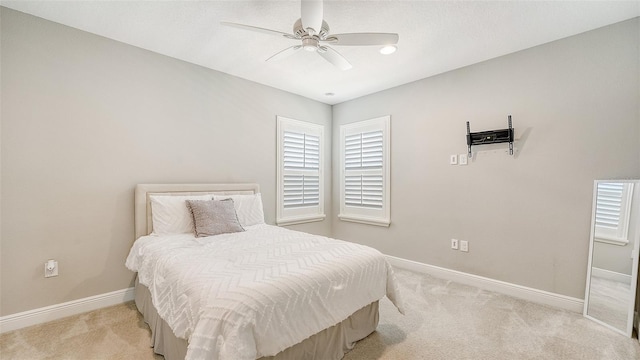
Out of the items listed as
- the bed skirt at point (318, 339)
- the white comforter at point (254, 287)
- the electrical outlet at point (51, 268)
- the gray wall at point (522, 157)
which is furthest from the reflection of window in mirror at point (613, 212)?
the electrical outlet at point (51, 268)

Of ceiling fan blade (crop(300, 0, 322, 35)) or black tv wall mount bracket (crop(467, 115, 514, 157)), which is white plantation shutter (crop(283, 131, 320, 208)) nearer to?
black tv wall mount bracket (crop(467, 115, 514, 157))

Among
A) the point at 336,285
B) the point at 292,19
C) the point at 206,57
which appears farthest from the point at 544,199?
the point at 206,57

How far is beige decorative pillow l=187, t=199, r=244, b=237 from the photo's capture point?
8.49 feet

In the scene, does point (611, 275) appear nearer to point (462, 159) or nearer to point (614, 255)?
point (614, 255)

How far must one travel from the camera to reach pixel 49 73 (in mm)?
2344

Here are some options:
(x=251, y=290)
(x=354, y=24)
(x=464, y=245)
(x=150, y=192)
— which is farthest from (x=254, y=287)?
(x=464, y=245)

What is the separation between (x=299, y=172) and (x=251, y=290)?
2933 millimetres

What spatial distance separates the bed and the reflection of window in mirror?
1884 millimetres

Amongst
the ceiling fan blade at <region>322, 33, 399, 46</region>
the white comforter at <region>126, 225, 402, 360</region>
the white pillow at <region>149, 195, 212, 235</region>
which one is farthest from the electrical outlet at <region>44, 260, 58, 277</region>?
the ceiling fan blade at <region>322, 33, 399, 46</region>

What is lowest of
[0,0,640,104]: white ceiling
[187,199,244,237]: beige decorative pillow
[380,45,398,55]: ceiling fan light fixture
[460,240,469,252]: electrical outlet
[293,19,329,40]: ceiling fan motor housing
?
[460,240,469,252]: electrical outlet

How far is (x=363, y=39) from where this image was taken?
198 cm

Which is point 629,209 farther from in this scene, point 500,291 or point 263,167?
point 263,167

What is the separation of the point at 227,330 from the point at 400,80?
3.45 m

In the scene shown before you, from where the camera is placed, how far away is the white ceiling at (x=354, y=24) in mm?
2115
